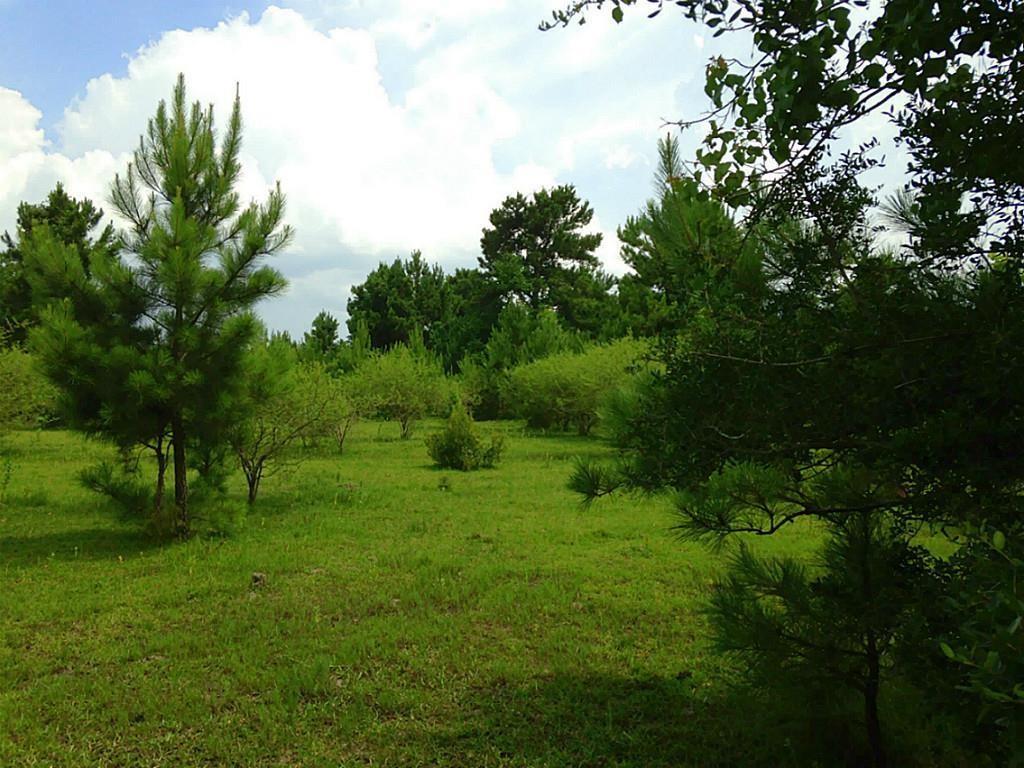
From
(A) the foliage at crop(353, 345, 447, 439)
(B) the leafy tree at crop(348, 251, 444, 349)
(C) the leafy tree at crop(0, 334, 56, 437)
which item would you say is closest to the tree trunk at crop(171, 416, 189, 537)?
(C) the leafy tree at crop(0, 334, 56, 437)

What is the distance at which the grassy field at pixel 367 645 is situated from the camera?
389 centimetres

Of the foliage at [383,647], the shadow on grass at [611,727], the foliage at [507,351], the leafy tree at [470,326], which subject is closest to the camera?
the shadow on grass at [611,727]

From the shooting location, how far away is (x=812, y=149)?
2105 mm

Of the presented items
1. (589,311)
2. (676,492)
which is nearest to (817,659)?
(676,492)

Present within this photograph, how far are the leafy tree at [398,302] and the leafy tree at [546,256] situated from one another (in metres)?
4.16

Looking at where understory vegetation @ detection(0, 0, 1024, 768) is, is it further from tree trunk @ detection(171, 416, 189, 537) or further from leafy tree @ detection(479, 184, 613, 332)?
leafy tree @ detection(479, 184, 613, 332)

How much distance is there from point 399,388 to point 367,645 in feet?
59.4

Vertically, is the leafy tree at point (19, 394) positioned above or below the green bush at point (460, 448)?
above

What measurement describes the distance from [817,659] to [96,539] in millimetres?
8841

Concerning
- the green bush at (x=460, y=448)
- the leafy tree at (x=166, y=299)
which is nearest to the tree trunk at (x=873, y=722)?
the leafy tree at (x=166, y=299)

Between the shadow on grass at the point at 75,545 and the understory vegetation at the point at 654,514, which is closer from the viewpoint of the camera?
the understory vegetation at the point at 654,514

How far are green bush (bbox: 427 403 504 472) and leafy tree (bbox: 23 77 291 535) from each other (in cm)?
737

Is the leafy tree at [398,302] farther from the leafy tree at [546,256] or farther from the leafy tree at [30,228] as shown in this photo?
the leafy tree at [30,228]

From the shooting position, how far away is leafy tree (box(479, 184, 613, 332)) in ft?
128
